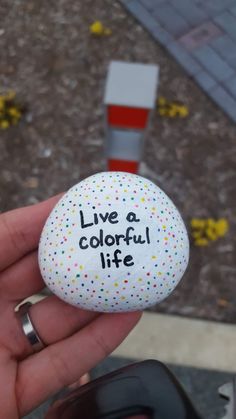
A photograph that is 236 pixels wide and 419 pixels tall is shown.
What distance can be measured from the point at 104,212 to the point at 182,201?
5.14 feet

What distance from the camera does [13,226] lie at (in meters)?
2.13

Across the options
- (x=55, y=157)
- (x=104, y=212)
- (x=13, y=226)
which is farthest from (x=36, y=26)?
(x=104, y=212)

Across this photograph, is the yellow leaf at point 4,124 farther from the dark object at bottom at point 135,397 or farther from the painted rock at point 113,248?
the dark object at bottom at point 135,397

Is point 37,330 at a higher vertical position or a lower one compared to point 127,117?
lower

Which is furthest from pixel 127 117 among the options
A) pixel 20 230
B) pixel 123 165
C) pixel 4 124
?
pixel 4 124

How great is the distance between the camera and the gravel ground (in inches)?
124

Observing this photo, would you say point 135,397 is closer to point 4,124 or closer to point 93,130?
point 93,130

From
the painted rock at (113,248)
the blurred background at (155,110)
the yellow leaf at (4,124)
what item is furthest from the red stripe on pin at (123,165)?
the yellow leaf at (4,124)

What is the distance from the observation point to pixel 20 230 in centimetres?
213

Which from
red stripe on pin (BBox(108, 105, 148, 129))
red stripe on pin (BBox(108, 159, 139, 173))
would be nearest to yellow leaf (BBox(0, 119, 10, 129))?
red stripe on pin (BBox(108, 159, 139, 173))

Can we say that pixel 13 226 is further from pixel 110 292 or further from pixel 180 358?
pixel 180 358

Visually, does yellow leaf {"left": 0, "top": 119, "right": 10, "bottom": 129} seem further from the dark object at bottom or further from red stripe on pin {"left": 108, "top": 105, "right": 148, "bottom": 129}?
the dark object at bottom

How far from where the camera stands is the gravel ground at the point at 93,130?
3146mm

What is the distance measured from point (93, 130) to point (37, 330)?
1845mm
